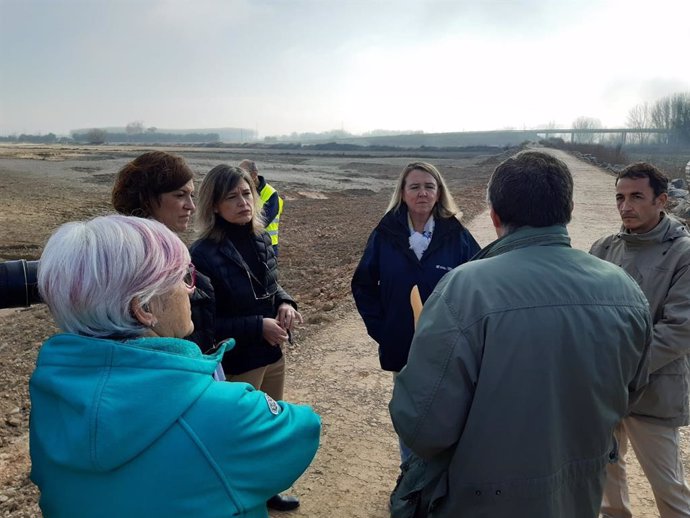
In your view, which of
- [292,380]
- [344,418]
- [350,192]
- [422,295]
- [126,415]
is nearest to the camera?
[126,415]

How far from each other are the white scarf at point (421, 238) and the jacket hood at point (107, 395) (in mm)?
2004

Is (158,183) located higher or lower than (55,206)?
higher

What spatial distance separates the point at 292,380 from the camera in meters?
5.13

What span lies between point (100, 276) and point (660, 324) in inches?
96.5

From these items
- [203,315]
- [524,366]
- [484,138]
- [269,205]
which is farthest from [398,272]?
[484,138]

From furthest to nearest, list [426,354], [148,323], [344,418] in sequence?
[344,418] → [426,354] → [148,323]

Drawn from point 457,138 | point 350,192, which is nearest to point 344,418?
point 350,192

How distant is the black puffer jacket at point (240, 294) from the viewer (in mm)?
2803

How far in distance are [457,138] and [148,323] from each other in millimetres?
147034

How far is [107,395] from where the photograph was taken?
1202 millimetres

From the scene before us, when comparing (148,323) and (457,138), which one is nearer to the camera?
(148,323)

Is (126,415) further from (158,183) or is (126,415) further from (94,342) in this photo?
(158,183)

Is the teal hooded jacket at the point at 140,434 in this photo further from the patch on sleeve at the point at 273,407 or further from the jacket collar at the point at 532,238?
the jacket collar at the point at 532,238

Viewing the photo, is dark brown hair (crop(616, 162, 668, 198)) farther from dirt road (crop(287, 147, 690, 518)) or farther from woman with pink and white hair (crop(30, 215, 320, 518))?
woman with pink and white hair (crop(30, 215, 320, 518))
